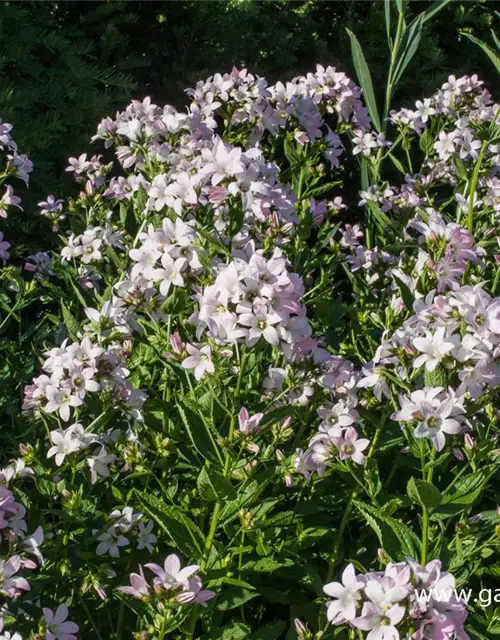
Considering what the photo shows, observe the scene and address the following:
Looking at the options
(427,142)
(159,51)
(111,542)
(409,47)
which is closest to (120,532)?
(111,542)

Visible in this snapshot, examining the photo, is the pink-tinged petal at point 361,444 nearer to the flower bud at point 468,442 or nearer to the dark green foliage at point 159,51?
the flower bud at point 468,442

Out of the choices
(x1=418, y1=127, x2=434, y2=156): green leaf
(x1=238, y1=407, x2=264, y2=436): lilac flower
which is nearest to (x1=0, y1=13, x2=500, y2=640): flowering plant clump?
(x1=238, y1=407, x2=264, y2=436): lilac flower

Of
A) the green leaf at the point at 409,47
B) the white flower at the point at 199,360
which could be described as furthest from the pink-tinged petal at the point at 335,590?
the green leaf at the point at 409,47

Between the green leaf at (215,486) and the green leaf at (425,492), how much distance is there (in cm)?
38

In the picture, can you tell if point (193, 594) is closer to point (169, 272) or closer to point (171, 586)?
point (171, 586)

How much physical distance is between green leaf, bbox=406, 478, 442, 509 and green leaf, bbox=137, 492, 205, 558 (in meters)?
0.49

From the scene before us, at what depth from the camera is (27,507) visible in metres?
2.13

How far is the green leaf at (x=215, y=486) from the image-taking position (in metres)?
1.87

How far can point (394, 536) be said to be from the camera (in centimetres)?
192

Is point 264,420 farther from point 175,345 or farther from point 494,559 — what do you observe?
point 494,559

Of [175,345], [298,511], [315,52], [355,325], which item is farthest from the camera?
[315,52]

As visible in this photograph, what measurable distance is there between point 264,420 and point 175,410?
0.46 meters

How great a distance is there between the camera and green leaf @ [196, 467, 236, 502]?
1865 millimetres

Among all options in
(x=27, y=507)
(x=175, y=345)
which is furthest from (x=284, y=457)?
(x=27, y=507)
